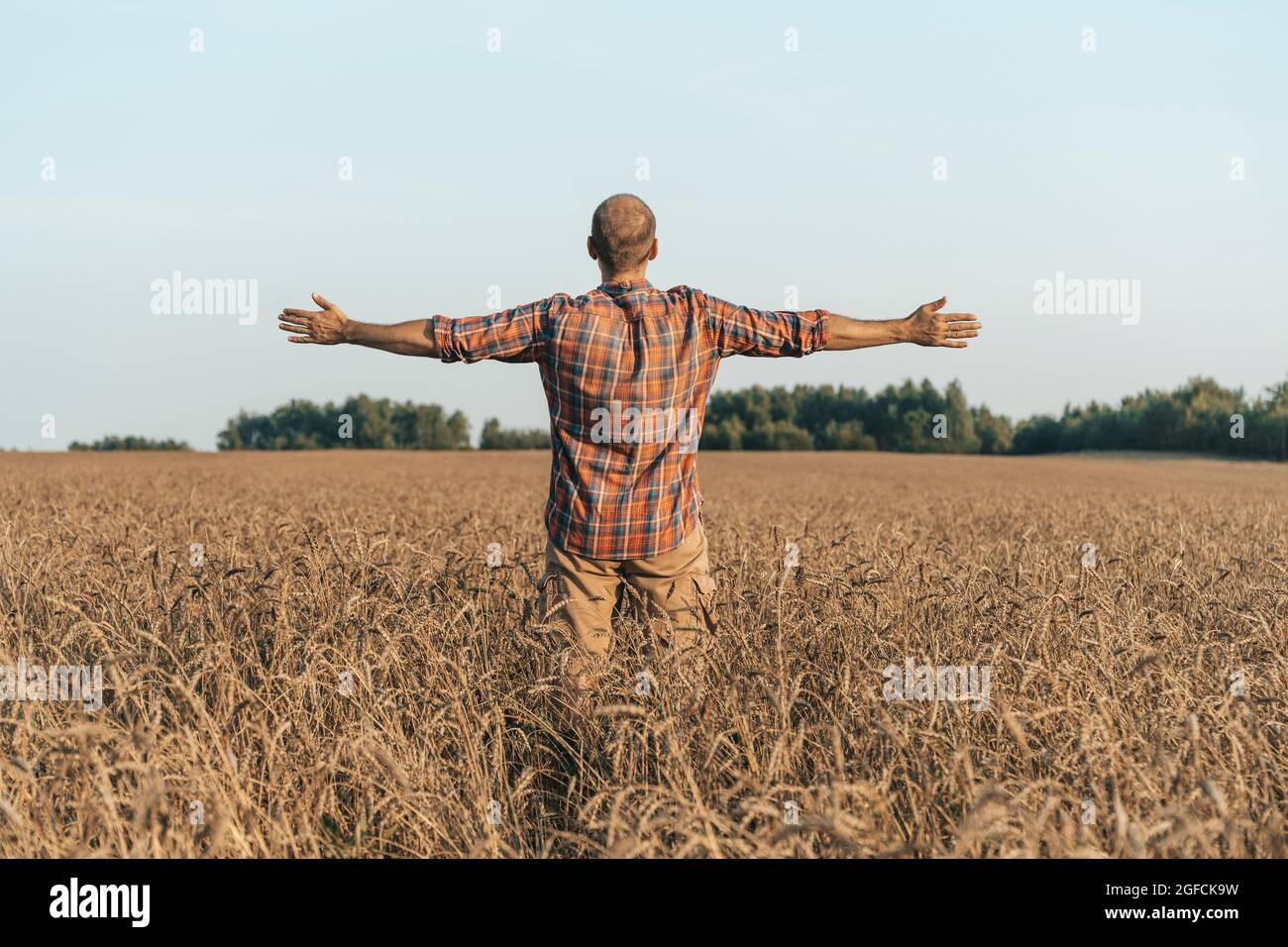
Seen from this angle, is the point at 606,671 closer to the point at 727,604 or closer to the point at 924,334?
the point at 727,604

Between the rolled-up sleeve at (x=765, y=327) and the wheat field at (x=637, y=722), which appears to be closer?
the wheat field at (x=637, y=722)

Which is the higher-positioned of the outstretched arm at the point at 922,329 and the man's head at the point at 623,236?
the man's head at the point at 623,236

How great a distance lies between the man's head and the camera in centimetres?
405

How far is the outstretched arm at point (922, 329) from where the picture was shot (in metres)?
4.34

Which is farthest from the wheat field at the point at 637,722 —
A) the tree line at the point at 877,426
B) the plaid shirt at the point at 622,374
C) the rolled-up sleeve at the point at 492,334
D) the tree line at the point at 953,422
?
the tree line at the point at 953,422

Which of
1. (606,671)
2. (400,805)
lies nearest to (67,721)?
(400,805)

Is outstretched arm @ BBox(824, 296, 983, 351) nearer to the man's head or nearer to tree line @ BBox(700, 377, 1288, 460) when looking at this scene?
the man's head

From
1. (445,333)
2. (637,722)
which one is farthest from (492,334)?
(637,722)

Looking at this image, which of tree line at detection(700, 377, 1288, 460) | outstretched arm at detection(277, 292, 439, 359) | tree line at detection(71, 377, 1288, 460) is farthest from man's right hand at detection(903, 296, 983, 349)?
tree line at detection(700, 377, 1288, 460)

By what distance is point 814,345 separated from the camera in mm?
4258

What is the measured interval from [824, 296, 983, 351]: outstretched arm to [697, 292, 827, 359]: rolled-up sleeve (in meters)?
0.14

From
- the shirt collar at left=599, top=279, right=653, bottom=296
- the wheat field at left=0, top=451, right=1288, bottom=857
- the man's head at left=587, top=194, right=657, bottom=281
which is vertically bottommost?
the wheat field at left=0, top=451, right=1288, bottom=857

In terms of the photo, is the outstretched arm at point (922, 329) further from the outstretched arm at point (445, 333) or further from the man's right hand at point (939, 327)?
the outstretched arm at point (445, 333)
